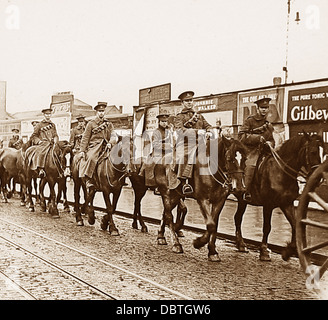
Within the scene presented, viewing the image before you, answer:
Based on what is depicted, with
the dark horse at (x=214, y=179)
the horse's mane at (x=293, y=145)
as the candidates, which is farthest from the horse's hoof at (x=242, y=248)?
the horse's mane at (x=293, y=145)

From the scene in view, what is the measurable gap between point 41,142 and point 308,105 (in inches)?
283

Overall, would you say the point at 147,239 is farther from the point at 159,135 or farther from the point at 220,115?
the point at 220,115

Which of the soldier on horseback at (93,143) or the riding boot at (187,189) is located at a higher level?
the soldier on horseback at (93,143)

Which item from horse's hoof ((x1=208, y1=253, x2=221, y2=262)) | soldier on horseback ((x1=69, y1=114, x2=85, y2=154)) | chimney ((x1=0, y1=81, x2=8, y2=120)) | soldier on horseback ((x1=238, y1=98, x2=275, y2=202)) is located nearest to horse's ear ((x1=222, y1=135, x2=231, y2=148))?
soldier on horseback ((x1=238, y1=98, x2=275, y2=202))

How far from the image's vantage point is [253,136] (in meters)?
8.91

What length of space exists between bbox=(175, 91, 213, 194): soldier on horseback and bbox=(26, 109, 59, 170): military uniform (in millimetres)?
6063

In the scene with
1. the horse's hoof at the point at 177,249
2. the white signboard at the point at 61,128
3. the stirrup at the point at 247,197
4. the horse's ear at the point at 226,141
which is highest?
the white signboard at the point at 61,128

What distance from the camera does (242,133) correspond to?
362 inches

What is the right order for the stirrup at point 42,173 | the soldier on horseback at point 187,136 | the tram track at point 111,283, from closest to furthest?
the tram track at point 111,283, the soldier on horseback at point 187,136, the stirrup at point 42,173

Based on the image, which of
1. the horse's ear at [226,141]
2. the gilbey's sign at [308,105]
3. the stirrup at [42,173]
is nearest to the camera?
the horse's ear at [226,141]

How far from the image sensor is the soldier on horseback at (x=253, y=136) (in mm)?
8938

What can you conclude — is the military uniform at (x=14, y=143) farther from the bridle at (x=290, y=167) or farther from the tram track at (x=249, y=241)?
the bridle at (x=290, y=167)

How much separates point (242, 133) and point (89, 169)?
391cm
